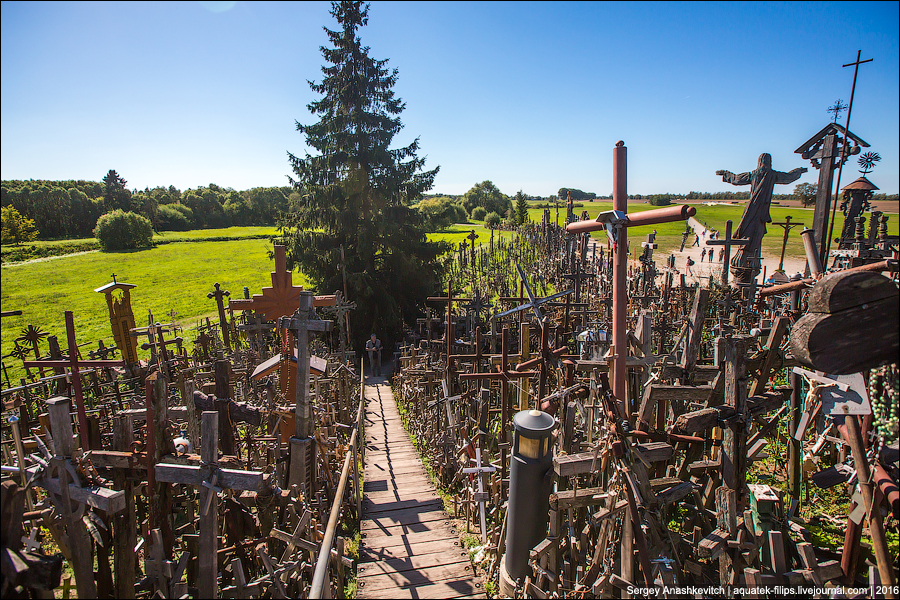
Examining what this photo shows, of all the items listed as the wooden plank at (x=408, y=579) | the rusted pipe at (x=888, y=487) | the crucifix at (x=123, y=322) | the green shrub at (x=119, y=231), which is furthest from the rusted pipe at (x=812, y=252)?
the green shrub at (x=119, y=231)

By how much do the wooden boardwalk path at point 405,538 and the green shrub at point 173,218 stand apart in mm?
86974

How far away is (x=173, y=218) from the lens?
79750 millimetres

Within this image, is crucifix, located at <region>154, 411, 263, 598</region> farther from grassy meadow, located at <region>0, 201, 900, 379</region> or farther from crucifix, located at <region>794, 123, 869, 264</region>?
grassy meadow, located at <region>0, 201, 900, 379</region>

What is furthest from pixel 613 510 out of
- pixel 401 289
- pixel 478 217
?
pixel 478 217

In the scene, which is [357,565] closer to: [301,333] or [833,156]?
[301,333]

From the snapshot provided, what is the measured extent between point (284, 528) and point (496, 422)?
4923 mm

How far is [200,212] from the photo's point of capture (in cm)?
8662

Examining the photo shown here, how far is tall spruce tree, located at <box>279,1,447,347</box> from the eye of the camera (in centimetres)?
1797

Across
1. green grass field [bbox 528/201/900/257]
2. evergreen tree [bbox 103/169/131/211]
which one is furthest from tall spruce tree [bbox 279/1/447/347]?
evergreen tree [bbox 103/169/131/211]

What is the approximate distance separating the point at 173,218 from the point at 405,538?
9155 centimetres

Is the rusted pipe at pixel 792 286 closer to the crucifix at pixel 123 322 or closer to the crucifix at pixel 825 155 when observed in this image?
the crucifix at pixel 825 155

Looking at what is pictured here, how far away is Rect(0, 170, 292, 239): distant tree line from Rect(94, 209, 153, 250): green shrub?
12686mm

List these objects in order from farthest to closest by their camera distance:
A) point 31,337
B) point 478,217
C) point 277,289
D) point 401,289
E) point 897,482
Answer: point 478,217 → point 401,289 → point 31,337 → point 277,289 → point 897,482

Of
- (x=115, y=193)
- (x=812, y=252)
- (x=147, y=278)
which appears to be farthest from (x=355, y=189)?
(x=115, y=193)
